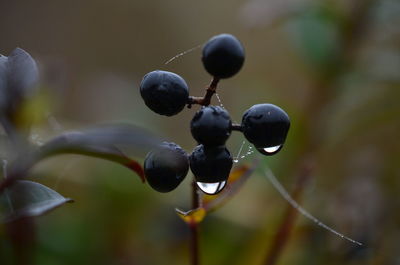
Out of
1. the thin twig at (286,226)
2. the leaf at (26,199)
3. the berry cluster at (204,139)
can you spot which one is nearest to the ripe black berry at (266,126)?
the berry cluster at (204,139)

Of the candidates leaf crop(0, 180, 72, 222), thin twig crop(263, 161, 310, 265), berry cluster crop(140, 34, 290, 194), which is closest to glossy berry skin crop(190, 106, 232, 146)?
berry cluster crop(140, 34, 290, 194)

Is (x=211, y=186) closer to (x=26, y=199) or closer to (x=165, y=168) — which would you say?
(x=165, y=168)

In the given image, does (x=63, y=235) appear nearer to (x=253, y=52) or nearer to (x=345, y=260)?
(x=345, y=260)

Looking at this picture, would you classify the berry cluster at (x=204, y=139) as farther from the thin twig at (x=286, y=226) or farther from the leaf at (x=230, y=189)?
the thin twig at (x=286, y=226)

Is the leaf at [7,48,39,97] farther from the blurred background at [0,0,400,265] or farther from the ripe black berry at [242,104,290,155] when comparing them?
the ripe black berry at [242,104,290,155]

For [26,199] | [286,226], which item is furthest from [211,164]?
[286,226]

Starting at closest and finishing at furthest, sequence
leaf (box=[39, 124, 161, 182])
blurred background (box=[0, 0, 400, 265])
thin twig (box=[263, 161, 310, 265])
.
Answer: leaf (box=[39, 124, 161, 182])
thin twig (box=[263, 161, 310, 265])
blurred background (box=[0, 0, 400, 265])
